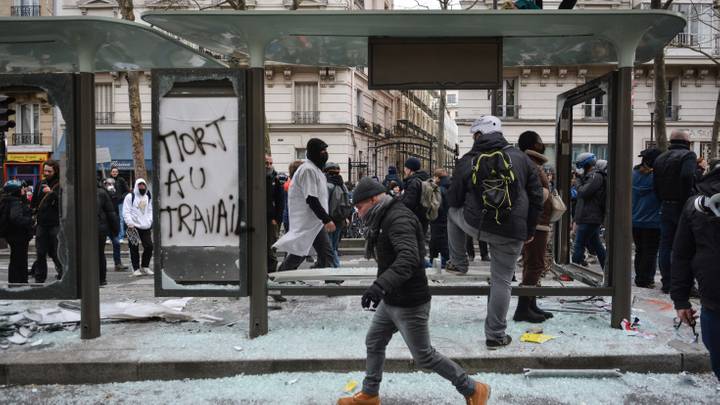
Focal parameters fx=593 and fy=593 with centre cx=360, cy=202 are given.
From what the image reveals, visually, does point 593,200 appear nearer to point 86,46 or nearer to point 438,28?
point 438,28

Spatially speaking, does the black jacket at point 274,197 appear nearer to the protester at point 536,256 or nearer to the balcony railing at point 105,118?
the protester at point 536,256

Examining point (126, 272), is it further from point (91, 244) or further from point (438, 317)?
point (438, 317)

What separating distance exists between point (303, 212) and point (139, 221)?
14.6ft

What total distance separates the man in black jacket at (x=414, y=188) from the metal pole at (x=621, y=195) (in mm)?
3218

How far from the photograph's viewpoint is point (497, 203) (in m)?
4.99

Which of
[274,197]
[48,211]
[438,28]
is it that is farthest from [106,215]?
[438,28]

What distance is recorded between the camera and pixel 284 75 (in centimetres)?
3016

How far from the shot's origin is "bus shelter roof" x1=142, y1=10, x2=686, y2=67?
17.2ft

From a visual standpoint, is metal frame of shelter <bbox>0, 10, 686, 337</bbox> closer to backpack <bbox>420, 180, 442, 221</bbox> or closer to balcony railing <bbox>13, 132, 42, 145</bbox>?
backpack <bbox>420, 180, 442, 221</bbox>

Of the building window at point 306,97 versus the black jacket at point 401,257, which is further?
the building window at point 306,97

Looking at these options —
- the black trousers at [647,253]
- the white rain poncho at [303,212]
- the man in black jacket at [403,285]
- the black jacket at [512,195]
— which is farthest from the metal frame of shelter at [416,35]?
the black trousers at [647,253]

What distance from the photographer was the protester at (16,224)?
8328mm

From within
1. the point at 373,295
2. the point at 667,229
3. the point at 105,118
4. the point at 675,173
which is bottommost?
the point at 373,295

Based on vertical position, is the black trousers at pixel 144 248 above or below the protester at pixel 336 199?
below
